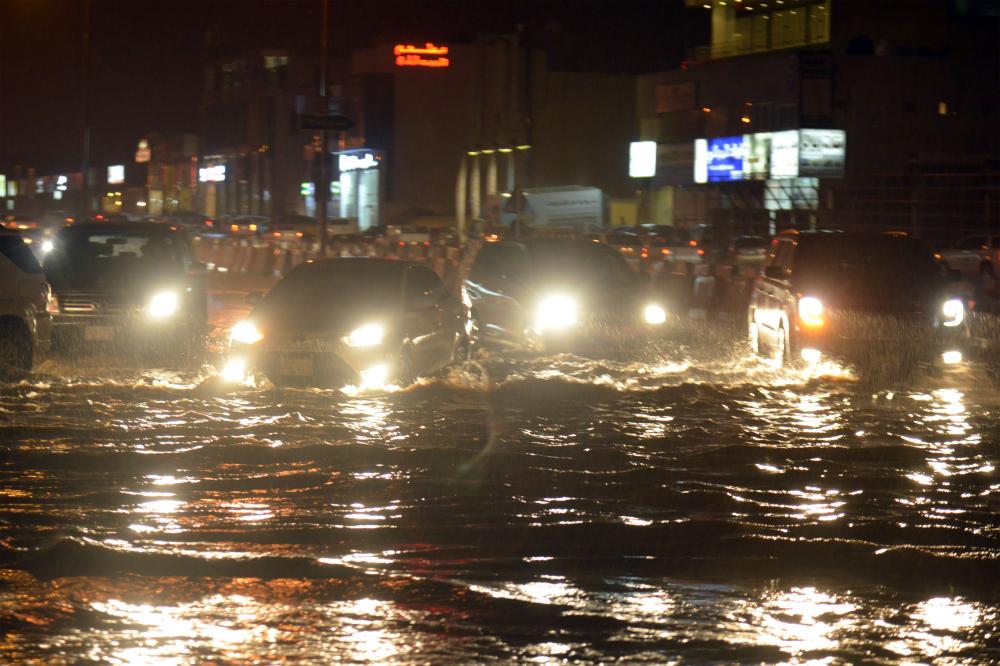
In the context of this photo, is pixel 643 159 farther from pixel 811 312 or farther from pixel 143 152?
pixel 143 152

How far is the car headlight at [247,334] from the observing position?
47.1 feet

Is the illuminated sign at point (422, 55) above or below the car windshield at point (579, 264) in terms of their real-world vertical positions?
above

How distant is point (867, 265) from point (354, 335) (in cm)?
633

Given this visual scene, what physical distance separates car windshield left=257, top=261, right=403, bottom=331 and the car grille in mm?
3461

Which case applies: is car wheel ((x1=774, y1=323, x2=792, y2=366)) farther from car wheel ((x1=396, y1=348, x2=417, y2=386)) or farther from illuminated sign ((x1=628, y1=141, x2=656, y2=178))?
illuminated sign ((x1=628, y1=141, x2=656, y2=178))

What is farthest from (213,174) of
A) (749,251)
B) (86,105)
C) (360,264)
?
(360,264)

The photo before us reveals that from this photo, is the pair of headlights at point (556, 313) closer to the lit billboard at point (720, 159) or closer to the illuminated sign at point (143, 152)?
the lit billboard at point (720, 159)

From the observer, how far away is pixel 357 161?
94125 mm

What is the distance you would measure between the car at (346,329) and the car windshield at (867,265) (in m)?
4.32

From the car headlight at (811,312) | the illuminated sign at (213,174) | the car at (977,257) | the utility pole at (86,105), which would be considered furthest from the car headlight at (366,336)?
the illuminated sign at (213,174)

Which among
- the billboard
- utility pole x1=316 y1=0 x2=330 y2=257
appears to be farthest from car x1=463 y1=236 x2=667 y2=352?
A: the billboard

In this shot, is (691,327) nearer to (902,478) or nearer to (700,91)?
(902,478)

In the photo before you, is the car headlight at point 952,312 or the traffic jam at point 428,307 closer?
the traffic jam at point 428,307

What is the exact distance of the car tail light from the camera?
16.5 meters
